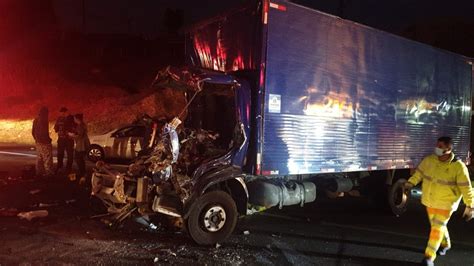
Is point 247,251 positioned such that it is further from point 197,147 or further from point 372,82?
point 372,82

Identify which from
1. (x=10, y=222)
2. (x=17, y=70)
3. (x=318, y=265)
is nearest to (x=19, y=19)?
(x=17, y=70)

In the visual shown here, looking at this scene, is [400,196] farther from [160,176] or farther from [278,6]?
[160,176]

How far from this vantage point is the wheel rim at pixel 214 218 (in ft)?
21.7

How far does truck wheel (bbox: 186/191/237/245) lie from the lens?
648cm

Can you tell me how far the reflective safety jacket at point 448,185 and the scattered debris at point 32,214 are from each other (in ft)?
19.6

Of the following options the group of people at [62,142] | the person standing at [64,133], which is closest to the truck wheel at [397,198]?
the group of people at [62,142]

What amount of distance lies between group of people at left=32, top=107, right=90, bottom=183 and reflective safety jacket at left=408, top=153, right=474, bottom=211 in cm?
771

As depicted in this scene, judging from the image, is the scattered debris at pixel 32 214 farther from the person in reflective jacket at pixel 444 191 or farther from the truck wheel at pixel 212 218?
the person in reflective jacket at pixel 444 191

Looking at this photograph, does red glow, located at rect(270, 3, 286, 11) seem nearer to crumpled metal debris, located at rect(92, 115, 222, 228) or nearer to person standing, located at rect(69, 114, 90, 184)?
crumpled metal debris, located at rect(92, 115, 222, 228)

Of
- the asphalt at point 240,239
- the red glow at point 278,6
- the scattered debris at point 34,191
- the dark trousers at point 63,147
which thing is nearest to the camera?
the asphalt at point 240,239

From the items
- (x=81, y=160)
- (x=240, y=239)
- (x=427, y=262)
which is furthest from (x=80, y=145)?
(x=427, y=262)

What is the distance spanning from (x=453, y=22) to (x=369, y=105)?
38.2 m

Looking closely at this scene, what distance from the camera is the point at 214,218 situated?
6.70 meters

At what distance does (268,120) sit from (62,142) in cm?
737
